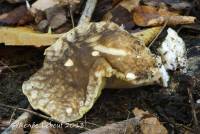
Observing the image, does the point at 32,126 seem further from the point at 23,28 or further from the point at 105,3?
the point at 105,3

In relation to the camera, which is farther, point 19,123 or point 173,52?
point 173,52

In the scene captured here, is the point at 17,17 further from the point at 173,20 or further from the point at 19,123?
the point at 173,20

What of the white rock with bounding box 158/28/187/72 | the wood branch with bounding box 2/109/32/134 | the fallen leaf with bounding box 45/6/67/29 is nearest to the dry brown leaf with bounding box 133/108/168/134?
the white rock with bounding box 158/28/187/72

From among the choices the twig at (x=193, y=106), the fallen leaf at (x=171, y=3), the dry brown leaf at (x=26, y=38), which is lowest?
the twig at (x=193, y=106)

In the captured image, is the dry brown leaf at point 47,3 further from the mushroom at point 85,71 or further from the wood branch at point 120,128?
the wood branch at point 120,128

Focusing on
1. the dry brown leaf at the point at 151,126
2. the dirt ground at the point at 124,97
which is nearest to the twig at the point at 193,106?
the dirt ground at the point at 124,97

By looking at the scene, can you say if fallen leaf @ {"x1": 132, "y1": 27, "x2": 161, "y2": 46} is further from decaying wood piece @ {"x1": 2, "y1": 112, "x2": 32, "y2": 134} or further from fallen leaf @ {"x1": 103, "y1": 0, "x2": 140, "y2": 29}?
decaying wood piece @ {"x1": 2, "y1": 112, "x2": 32, "y2": 134}

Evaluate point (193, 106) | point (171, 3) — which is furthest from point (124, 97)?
point (171, 3)
